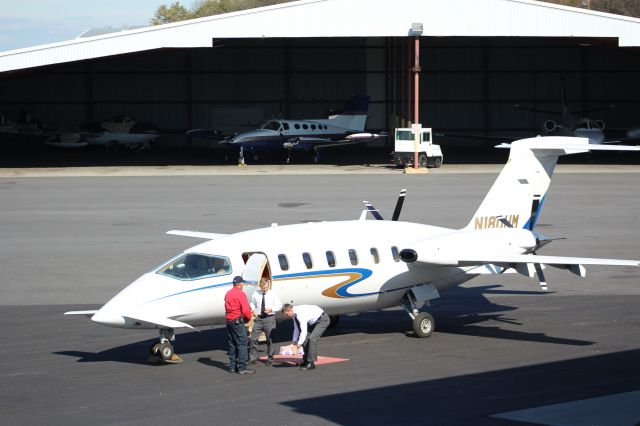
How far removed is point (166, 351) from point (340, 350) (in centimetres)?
367

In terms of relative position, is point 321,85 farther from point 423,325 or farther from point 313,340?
point 313,340

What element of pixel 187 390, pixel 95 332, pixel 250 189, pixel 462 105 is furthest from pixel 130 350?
pixel 462 105

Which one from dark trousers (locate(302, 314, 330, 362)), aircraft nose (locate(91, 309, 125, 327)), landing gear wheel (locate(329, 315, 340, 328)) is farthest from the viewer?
landing gear wheel (locate(329, 315, 340, 328))

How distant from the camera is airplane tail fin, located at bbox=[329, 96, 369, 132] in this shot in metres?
69.1

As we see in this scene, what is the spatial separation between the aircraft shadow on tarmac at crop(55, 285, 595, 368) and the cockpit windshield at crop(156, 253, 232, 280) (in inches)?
69.6

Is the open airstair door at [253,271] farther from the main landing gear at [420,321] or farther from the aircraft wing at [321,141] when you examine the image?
the aircraft wing at [321,141]

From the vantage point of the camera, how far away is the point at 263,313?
64.6 feet

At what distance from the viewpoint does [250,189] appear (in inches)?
1983

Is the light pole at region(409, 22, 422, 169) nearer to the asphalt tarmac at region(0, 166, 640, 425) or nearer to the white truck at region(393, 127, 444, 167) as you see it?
the white truck at region(393, 127, 444, 167)

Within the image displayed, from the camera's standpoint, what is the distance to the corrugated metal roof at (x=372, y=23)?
181 feet

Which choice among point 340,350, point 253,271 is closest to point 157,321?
point 253,271

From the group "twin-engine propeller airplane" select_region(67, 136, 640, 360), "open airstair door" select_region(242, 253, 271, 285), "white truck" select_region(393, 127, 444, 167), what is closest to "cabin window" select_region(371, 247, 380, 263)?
"twin-engine propeller airplane" select_region(67, 136, 640, 360)

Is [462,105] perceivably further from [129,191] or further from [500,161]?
[129,191]

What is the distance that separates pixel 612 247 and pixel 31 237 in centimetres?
2032
